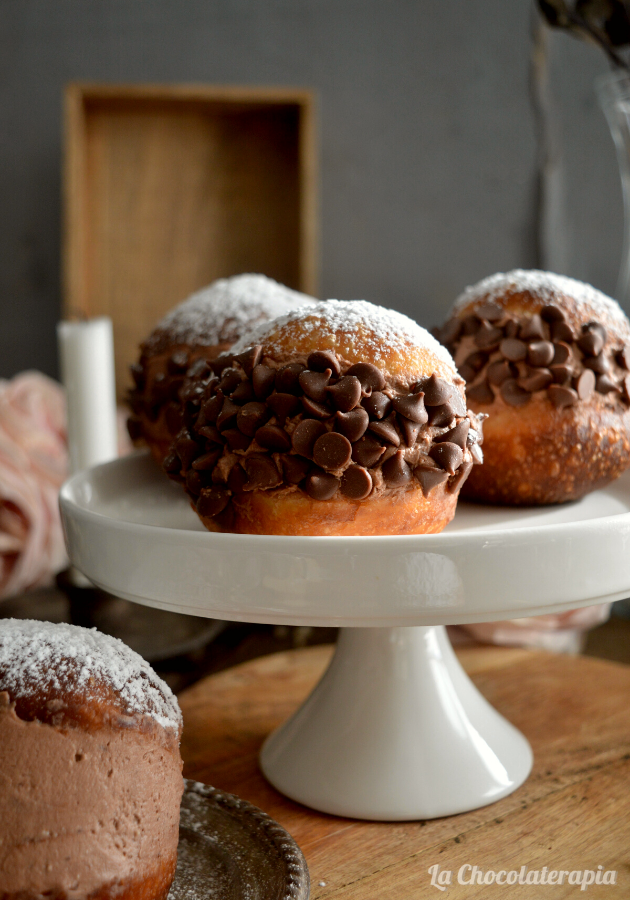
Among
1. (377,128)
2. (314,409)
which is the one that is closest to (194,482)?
(314,409)

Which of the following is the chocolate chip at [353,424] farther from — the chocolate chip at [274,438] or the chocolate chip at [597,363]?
the chocolate chip at [597,363]

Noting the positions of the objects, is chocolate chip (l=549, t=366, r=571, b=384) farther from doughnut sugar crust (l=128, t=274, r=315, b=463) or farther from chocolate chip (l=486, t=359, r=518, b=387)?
doughnut sugar crust (l=128, t=274, r=315, b=463)

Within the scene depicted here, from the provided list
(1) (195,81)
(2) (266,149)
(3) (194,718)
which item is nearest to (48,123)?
(1) (195,81)

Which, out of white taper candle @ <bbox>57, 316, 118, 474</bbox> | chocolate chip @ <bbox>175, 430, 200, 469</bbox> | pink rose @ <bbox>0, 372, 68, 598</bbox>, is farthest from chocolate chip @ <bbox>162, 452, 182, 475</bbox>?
pink rose @ <bbox>0, 372, 68, 598</bbox>

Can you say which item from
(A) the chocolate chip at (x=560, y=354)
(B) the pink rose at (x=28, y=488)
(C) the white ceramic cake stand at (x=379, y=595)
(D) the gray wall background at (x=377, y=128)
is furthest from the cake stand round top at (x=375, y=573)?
(D) the gray wall background at (x=377, y=128)

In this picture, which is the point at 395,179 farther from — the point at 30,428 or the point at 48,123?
the point at 30,428
